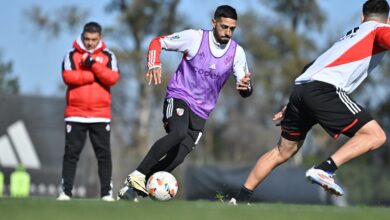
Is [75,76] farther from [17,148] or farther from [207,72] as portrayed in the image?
[17,148]

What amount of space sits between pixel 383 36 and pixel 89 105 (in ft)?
13.4

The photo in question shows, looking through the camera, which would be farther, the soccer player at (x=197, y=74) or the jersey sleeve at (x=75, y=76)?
the jersey sleeve at (x=75, y=76)

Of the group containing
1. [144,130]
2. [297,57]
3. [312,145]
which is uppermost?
[297,57]

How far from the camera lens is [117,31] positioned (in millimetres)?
36094

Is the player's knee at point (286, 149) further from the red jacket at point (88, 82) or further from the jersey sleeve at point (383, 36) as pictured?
the red jacket at point (88, 82)

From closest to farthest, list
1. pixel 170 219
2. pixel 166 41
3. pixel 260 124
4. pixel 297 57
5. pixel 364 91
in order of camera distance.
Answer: pixel 170 219 < pixel 166 41 < pixel 297 57 < pixel 364 91 < pixel 260 124

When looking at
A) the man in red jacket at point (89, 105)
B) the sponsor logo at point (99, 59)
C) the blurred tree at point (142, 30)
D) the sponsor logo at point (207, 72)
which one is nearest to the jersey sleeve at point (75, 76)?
the man in red jacket at point (89, 105)

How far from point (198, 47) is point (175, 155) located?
3.98ft

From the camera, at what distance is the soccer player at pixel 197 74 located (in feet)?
31.3

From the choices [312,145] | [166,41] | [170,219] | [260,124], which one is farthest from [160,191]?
[260,124]

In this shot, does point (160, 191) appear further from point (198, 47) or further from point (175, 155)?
point (198, 47)

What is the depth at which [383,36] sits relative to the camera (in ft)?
27.3

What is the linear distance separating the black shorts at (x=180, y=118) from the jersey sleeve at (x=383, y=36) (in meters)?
2.21

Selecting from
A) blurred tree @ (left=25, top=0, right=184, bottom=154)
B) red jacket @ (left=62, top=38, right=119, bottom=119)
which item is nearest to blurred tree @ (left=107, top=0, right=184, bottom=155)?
blurred tree @ (left=25, top=0, right=184, bottom=154)
